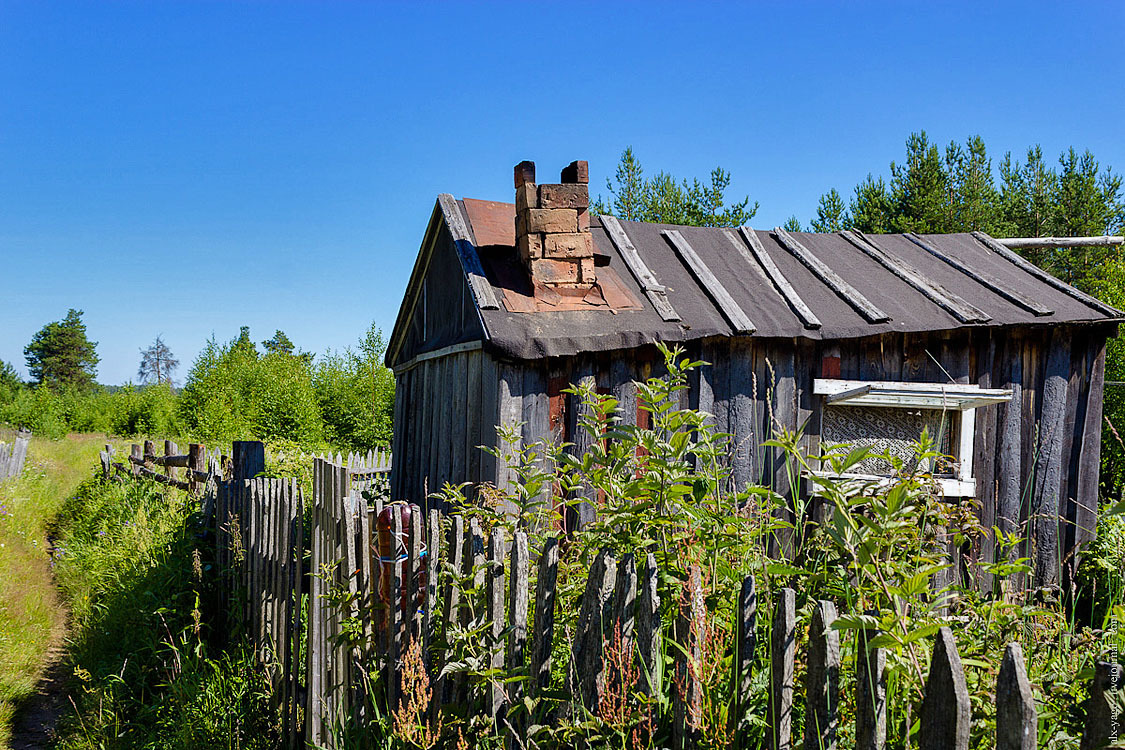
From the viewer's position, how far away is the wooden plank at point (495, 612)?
2.40 m

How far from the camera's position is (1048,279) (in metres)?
7.41

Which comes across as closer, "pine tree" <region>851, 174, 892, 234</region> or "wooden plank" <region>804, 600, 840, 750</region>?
"wooden plank" <region>804, 600, 840, 750</region>

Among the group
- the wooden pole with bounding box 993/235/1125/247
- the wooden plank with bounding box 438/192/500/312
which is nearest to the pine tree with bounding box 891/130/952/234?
the wooden pole with bounding box 993/235/1125/247

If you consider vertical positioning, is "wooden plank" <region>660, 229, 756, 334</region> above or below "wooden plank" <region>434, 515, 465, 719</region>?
above

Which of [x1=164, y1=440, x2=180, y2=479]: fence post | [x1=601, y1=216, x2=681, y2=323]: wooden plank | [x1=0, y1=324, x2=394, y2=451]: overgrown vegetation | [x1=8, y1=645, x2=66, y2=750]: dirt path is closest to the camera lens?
[x1=8, y1=645, x2=66, y2=750]: dirt path

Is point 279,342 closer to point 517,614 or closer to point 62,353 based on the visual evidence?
point 62,353

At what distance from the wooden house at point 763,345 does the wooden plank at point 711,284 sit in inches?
0.8

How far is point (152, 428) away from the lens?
32.0 meters

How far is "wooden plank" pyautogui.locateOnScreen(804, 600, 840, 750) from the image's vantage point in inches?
62.3

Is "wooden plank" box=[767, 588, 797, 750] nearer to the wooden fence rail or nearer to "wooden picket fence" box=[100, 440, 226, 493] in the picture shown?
the wooden fence rail

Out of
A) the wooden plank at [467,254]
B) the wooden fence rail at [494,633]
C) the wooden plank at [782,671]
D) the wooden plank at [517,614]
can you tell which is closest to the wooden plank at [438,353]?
the wooden plank at [467,254]

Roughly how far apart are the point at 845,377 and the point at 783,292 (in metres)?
0.95

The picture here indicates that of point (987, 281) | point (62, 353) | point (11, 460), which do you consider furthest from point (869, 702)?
point (62, 353)

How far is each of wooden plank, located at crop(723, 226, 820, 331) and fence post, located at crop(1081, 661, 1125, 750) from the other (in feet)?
15.8
